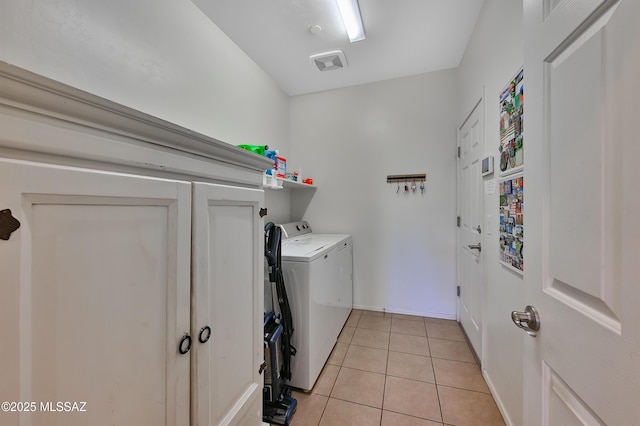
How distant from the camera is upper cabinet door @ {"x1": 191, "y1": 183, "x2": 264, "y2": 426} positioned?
0.74m

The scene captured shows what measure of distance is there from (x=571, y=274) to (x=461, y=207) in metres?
2.08

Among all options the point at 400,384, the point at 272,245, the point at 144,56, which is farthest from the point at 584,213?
the point at 144,56

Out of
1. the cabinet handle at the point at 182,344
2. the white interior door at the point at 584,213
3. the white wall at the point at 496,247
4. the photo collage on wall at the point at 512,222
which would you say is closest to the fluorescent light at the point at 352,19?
the white wall at the point at 496,247

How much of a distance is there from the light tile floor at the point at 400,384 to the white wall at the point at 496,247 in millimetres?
184

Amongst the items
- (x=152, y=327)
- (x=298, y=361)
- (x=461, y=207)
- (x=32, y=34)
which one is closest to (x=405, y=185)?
(x=461, y=207)

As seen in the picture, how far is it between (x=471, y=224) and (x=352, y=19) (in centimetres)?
188

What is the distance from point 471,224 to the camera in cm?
207

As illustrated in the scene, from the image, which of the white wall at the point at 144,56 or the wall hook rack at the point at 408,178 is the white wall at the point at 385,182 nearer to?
the wall hook rack at the point at 408,178

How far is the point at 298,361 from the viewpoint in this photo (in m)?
1.66

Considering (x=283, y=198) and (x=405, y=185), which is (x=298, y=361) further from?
(x=405, y=185)

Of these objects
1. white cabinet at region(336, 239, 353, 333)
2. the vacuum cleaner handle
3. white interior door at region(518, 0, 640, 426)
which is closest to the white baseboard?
white cabinet at region(336, 239, 353, 333)

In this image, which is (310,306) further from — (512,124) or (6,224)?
(512,124)

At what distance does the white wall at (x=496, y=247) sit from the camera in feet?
4.15

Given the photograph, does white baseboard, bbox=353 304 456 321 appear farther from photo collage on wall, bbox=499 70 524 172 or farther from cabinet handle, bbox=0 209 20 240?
cabinet handle, bbox=0 209 20 240
